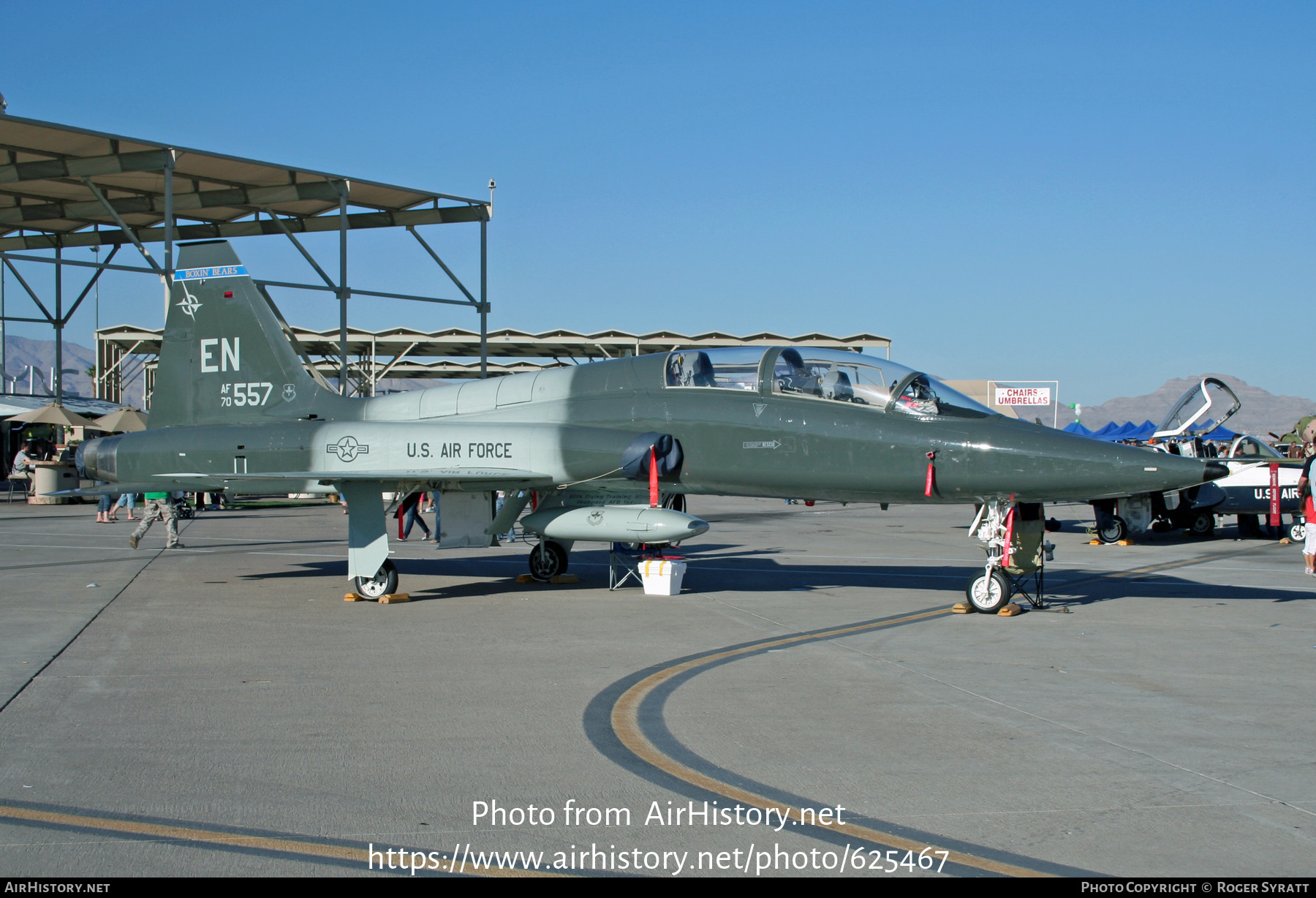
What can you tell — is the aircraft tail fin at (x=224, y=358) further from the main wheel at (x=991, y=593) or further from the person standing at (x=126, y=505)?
the person standing at (x=126, y=505)

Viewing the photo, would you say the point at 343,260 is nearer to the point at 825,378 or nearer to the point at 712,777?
the point at 825,378

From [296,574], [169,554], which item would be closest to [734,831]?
[296,574]

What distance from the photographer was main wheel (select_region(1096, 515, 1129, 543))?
20.8 metres

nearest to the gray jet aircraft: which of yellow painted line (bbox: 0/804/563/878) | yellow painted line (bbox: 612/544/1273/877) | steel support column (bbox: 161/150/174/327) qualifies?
yellow painted line (bbox: 612/544/1273/877)

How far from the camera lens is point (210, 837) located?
4.18 meters

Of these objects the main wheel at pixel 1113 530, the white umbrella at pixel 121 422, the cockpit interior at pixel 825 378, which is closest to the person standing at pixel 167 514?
the cockpit interior at pixel 825 378

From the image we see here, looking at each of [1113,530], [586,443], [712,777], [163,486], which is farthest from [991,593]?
[1113,530]

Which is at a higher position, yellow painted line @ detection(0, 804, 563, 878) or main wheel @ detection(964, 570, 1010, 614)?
main wheel @ detection(964, 570, 1010, 614)

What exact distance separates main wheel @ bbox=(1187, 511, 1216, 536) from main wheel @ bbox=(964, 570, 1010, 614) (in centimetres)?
1374

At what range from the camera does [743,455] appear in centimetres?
1119

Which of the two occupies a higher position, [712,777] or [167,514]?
[167,514]

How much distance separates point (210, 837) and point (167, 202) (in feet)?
59.2

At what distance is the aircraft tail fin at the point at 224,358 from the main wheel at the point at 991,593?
8.77 m

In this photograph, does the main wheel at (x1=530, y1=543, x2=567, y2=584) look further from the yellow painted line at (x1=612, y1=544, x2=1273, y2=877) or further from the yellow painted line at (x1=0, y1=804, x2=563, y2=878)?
the yellow painted line at (x1=0, y1=804, x2=563, y2=878)
